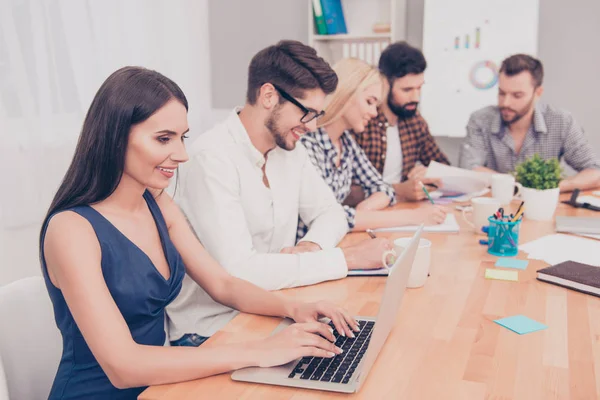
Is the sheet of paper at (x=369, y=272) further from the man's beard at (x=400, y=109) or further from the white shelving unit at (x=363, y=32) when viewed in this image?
the white shelving unit at (x=363, y=32)

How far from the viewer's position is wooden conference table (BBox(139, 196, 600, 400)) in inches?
37.3

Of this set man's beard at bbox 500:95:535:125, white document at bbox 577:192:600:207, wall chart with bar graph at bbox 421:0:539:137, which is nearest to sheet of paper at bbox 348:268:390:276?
white document at bbox 577:192:600:207

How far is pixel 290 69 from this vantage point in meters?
1.68

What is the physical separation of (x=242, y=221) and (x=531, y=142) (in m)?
2.06

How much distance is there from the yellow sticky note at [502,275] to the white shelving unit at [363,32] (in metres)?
2.49

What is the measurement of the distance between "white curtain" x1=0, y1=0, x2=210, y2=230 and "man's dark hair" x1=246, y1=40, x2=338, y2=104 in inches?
47.8

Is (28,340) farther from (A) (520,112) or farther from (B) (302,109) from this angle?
(A) (520,112)

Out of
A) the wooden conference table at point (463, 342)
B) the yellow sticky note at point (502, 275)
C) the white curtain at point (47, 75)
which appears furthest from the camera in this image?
the white curtain at point (47, 75)

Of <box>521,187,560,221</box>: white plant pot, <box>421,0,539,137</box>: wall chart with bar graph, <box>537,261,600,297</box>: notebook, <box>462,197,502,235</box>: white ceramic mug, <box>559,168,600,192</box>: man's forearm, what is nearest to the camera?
<box>537,261,600,297</box>: notebook

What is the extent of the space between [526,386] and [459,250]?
805 mm

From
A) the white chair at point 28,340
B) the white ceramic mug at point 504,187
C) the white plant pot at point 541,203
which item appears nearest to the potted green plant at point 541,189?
the white plant pot at point 541,203

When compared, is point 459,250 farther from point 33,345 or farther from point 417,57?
point 417,57

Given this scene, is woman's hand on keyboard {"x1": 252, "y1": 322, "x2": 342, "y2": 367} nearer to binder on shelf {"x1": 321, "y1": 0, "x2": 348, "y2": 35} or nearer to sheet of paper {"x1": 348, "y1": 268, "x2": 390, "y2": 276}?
sheet of paper {"x1": 348, "y1": 268, "x2": 390, "y2": 276}

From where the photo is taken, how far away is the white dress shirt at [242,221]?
1.47 m
